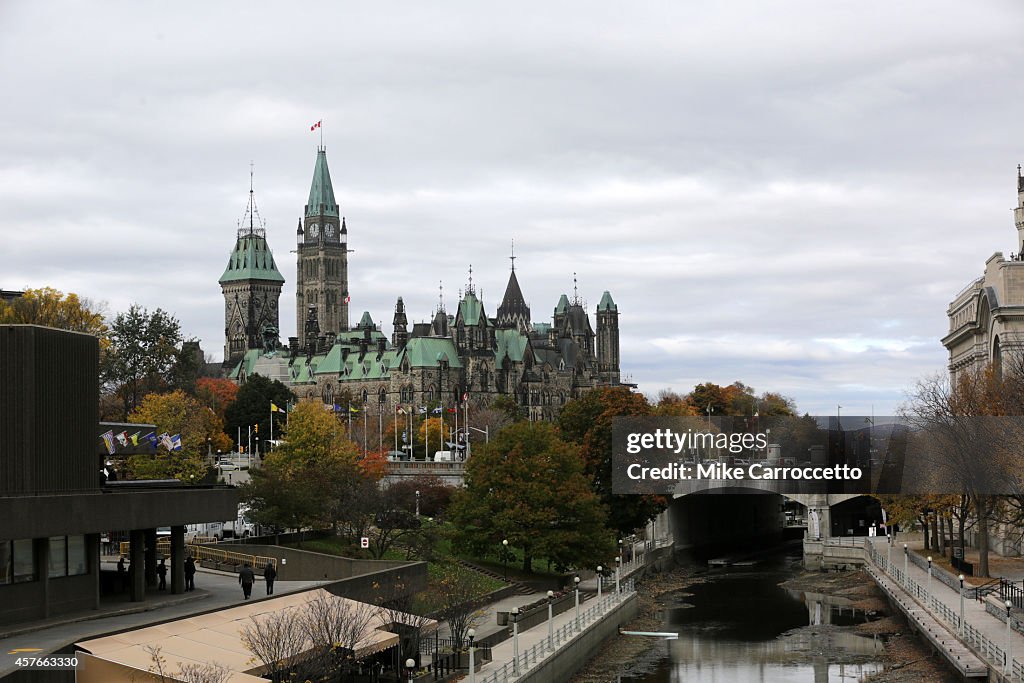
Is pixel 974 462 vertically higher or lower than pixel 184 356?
lower

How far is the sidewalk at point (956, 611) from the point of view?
4573 centimetres

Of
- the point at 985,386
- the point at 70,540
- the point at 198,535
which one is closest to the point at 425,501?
the point at 198,535

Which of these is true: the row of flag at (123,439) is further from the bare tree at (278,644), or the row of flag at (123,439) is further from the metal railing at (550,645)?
the metal railing at (550,645)

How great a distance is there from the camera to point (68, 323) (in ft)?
295

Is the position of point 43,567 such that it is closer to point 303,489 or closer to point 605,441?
point 303,489

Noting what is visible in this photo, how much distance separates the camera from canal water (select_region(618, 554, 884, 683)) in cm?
5528

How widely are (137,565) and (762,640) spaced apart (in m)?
31.7

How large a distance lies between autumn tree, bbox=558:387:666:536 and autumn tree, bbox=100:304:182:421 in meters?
40.0

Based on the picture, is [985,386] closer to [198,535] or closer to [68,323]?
[198,535]

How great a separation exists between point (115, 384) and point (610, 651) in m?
70.5

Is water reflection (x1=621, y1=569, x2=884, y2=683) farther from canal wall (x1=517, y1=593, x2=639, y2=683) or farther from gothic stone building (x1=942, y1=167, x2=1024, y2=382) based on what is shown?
gothic stone building (x1=942, y1=167, x2=1024, y2=382)

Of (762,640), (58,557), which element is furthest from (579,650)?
(58,557)

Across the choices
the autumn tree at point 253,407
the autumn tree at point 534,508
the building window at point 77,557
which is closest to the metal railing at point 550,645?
the autumn tree at point 534,508

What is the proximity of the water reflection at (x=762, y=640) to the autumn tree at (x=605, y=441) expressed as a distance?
528cm
